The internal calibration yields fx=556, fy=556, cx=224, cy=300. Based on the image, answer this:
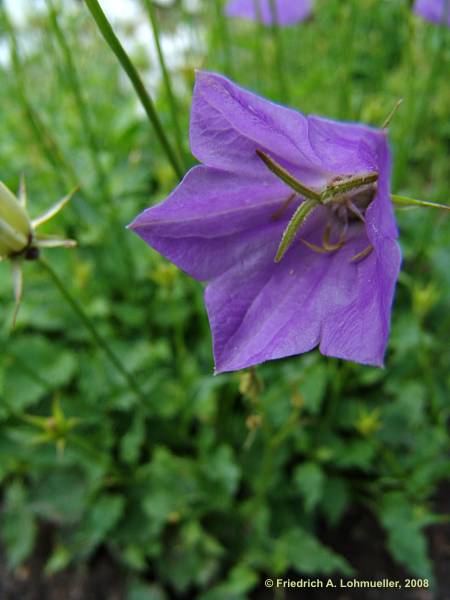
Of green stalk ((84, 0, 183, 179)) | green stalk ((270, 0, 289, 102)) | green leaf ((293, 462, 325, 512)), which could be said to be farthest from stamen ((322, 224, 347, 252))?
green leaf ((293, 462, 325, 512))

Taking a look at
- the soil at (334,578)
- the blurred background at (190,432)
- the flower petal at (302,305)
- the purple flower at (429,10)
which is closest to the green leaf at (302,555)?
the blurred background at (190,432)

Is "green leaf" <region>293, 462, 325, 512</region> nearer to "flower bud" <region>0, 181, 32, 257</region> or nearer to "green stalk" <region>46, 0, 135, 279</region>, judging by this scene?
"green stalk" <region>46, 0, 135, 279</region>

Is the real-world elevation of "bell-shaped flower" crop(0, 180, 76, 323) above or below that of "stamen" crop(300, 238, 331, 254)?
above

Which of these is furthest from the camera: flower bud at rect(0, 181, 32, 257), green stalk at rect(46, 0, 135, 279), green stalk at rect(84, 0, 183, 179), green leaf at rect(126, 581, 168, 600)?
green leaf at rect(126, 581, 168, 600)

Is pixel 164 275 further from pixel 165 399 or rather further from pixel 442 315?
pixel 442 315

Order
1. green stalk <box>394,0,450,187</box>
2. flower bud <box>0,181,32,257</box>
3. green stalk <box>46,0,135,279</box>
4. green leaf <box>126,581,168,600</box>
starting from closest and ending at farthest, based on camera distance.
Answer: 1. flower bud <box>0,181,32,257</box>
2. green stalk <box>46,0,135,279</box>
3. green stalk <box>394,0,450,187</box>
4. green leaf <box>126,581,168,600</box>

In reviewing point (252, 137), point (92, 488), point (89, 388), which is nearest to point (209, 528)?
point (92, 488)

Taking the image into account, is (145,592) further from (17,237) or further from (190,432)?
(17,237)
